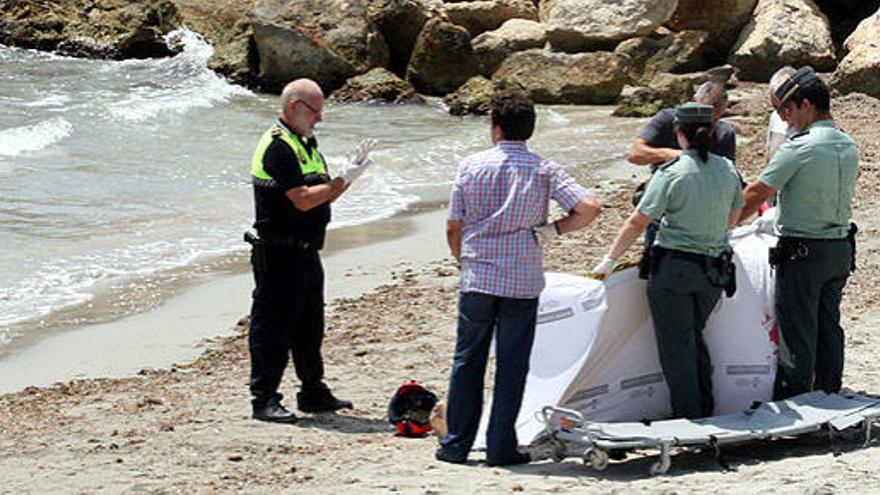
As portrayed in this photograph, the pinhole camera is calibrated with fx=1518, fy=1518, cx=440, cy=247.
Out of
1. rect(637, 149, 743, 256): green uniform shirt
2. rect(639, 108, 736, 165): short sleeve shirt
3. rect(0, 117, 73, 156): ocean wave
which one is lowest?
rect(0, 117, 73, 156): ocean wave

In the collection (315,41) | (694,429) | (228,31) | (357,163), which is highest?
(228,31)

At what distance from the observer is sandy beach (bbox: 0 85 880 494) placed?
6.29 m

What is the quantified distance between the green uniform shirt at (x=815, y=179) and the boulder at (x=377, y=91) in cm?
2174

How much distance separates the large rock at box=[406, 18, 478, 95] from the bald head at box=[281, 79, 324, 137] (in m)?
22.0

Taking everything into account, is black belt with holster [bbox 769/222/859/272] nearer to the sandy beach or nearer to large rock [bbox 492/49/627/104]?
the sandy beach

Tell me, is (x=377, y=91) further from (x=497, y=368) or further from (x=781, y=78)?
(x=497, y=368)

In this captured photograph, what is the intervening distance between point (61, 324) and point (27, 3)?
28030 millimetres

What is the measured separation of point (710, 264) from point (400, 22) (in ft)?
83.3

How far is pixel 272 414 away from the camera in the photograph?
25.4ft

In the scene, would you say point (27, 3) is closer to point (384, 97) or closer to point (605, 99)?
point (384, 97)

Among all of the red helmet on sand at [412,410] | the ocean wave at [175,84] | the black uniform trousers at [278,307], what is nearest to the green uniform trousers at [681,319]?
the red helmet on sand at [412,410]

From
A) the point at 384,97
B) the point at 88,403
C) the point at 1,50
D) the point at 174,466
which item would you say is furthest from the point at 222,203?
the point at 1,50

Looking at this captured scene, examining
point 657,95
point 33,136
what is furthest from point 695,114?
point 657,95

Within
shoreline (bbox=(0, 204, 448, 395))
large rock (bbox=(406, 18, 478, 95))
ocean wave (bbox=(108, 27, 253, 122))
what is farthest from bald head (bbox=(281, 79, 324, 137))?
large rock (bbox=(406, 18, 478, 95))
